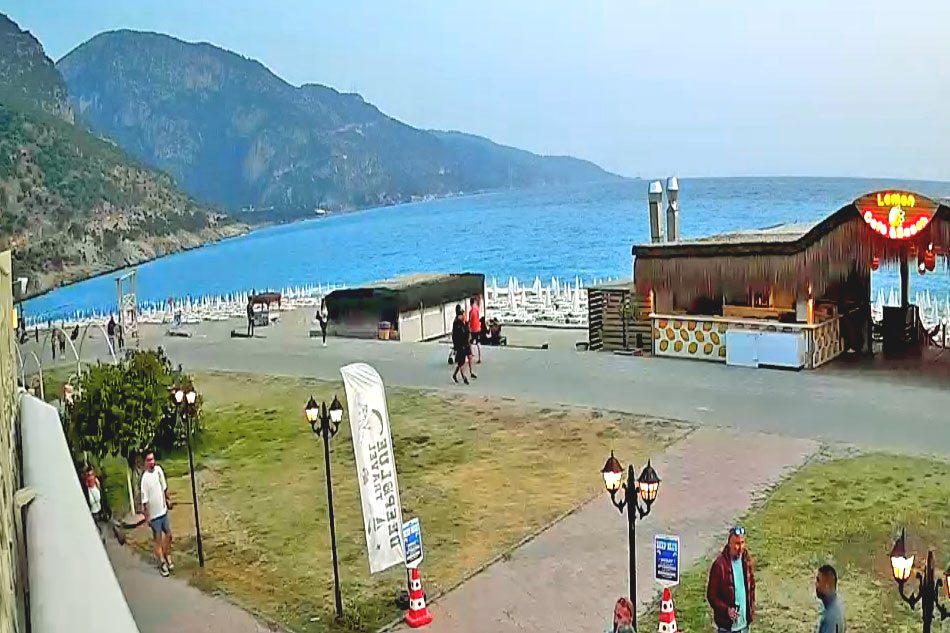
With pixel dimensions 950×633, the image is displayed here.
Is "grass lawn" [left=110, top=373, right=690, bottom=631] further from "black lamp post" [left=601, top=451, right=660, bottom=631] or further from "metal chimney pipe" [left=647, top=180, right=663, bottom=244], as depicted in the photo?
"metal chimney pipe" [left=647, top=180, right=663, bottom=244]

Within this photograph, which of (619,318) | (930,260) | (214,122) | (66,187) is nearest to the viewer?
(930,260)

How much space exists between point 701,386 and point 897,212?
381 centimetres

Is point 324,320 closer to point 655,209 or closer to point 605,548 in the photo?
point 655,209

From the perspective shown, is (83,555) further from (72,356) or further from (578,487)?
(72,356)

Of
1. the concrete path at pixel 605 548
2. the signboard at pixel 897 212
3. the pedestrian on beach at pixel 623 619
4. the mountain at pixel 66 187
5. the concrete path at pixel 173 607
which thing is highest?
the mountain at pixel 66 187

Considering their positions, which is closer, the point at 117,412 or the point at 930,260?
the point at 117,412

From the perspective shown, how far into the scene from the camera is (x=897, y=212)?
13914 mm

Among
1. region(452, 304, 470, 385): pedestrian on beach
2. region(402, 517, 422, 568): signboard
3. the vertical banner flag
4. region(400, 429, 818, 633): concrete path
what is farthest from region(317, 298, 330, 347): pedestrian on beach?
region(402, 517, 422, 568): signboard

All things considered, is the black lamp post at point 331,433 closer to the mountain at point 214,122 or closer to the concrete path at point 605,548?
the concrete path at point 605,548

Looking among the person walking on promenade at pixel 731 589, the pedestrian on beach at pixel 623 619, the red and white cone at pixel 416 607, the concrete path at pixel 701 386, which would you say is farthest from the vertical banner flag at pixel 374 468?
the concrete path at pixel 701 386

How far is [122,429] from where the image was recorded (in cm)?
1069

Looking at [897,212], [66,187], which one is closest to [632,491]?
[897,212]

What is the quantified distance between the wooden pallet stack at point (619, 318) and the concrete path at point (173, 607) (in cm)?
1089

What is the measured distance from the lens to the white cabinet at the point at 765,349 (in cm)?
1496
